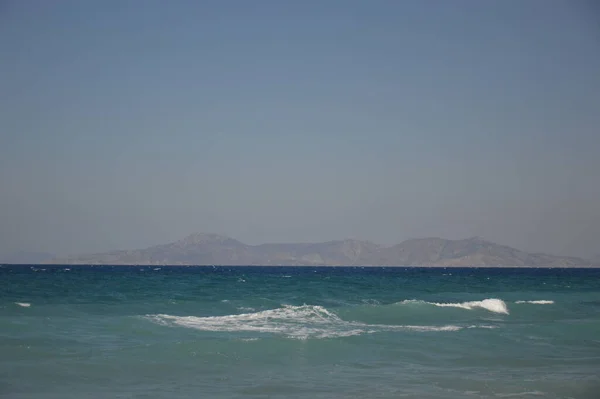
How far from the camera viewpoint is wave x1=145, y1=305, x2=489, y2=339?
71.6ft

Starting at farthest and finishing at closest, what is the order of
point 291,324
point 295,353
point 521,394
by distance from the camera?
1. point 291,324
2. point 295,353
3. point 521,394

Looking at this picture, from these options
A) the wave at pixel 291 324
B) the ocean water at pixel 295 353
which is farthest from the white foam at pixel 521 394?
the wave at pixel 291 324

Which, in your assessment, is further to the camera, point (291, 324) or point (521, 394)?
point (291, 324)

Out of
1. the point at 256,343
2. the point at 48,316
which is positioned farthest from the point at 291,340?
the point at 48,316

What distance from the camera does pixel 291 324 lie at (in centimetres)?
2395

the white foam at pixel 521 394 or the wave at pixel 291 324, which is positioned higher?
the wave at pixel 291 324

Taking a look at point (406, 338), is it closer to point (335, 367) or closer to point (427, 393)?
point (335, 367)

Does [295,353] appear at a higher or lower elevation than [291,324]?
lower

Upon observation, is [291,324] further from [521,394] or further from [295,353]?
[521,394]

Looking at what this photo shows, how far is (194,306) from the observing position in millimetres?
31953

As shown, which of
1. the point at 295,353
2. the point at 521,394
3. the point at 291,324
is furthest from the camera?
the point at 291,324

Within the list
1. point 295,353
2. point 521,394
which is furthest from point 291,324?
point 521,394

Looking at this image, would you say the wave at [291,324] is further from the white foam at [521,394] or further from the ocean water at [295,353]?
the white foam at [521,394]

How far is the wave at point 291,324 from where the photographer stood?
2183cm
